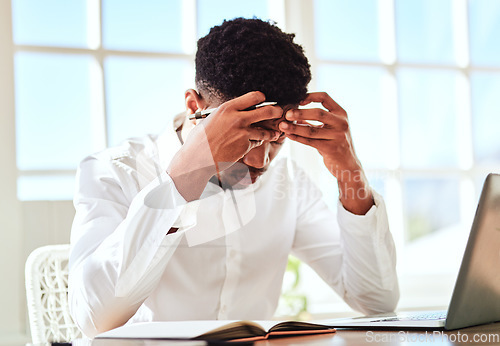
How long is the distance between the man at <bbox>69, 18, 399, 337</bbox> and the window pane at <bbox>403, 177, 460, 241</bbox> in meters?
1.21

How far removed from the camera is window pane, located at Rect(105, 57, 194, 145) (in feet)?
7.64

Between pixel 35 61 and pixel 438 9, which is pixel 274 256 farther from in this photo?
pixel 438 9

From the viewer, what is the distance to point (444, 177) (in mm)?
2877

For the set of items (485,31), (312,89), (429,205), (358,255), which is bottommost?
(358,255)

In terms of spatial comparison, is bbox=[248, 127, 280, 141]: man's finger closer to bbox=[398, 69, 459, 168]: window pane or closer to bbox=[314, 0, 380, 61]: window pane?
bbox=[314, 0, 380, 61]: window pane

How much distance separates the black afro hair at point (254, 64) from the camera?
1.24m

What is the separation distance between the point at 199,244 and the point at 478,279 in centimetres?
75

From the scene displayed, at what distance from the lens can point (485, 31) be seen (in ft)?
10.00

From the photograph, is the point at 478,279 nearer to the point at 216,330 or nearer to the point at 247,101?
the point at 216,330

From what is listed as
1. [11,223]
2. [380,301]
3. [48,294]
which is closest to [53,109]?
[11,223]

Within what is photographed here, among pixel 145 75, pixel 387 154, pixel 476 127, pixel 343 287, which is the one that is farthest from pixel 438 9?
pixel 343 287

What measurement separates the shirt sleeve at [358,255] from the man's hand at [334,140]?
0.03m

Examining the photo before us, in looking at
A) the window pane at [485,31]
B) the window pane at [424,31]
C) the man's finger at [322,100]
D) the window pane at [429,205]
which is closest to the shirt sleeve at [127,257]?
the man's finger at [322,100]

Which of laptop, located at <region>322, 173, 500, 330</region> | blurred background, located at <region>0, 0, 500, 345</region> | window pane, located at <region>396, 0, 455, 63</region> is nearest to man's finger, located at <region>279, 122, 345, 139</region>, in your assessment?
laptop, located at <region>322, 173, 500, 330</region>
